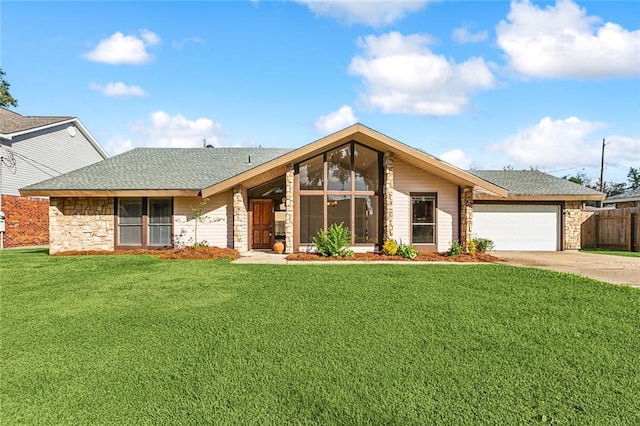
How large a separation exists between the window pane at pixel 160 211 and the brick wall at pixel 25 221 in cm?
916

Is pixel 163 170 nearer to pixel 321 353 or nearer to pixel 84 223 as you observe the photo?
pixel 84 223

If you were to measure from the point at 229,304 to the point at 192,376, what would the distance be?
257cm

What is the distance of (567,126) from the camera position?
29.4 meters

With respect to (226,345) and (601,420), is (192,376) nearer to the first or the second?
(226,345)

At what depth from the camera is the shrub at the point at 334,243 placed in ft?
39.3

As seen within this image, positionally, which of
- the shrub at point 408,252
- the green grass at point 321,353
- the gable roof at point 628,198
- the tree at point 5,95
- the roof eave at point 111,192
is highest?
the tree at point 5,95

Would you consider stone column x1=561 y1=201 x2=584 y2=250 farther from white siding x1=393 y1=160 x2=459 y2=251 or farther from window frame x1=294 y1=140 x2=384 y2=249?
window frame x1=294 y1=140 x2=384 y2=249

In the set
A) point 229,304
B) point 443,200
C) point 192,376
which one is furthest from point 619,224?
point 192,376

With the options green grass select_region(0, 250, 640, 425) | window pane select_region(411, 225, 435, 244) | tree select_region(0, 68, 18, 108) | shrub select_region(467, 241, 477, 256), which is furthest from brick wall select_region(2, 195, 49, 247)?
tree select_region(0, 68, 18, 108)

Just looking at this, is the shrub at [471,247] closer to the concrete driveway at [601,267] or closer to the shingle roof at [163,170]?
the concrete driveway at [601,267]

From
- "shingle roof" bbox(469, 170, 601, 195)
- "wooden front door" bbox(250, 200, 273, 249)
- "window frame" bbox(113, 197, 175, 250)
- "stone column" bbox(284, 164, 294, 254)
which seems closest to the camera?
"stone column" bbox(284, 164, 294, 254)

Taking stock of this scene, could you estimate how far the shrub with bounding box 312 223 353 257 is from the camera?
1198 centimetres

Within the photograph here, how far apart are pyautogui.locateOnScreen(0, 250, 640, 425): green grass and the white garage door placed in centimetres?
815

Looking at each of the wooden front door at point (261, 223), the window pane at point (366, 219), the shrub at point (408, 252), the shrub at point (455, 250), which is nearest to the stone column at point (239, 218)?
the wooden front door at point (261, 223)
